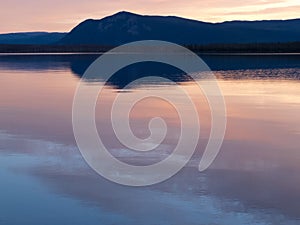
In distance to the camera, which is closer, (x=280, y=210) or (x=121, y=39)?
(x=280, y=210)

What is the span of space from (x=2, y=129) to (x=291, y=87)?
1089cm

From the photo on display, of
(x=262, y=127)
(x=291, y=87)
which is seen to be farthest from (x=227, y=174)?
(x=291, y=87)

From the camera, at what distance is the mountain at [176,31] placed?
172750 mm

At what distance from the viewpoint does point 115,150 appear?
827 centimetres

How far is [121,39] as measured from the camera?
182 m

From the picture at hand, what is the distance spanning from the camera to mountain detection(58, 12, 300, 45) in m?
173

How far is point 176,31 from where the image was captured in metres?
181

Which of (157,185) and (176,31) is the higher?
(176,31)

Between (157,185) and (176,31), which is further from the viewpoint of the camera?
(176,31)

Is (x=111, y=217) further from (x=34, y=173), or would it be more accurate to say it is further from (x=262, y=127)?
(x=262, y=127)

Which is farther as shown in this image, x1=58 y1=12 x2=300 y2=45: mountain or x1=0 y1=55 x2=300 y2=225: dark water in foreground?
x1=58 y1=12 x2=300 y2=45: mountain

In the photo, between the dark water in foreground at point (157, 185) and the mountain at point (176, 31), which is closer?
the dark water in foreground at point (157, 185)

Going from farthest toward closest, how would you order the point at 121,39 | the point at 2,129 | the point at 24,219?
the point at 121,39, the point at 2,129, the point at 24,219

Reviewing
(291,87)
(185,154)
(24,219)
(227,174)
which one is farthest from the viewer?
(291,87)
